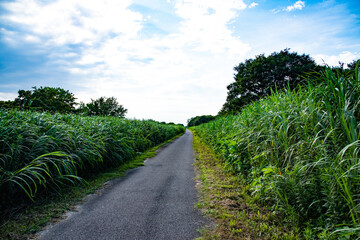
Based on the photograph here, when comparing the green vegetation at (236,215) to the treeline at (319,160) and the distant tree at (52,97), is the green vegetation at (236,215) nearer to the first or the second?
the treeline at (319,160)

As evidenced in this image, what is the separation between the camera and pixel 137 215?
94.3 inches

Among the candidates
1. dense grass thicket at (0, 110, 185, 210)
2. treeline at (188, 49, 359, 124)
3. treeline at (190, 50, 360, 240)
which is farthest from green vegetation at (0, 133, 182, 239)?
treeline at (188, 49, 359, 124)

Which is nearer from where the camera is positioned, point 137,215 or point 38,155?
point 137,215

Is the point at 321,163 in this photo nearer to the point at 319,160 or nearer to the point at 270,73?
the point at 319,160

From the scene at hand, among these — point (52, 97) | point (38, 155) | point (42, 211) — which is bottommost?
point (42, 211)

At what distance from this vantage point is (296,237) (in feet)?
5.88

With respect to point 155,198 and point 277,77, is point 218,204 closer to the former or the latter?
point 155,198

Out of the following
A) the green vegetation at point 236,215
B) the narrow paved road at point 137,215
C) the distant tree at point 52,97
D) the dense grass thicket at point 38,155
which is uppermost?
the distant tree at point 52,97

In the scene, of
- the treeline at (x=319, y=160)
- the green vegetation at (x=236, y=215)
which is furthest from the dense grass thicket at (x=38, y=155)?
the treeline at (x=319, y=160)

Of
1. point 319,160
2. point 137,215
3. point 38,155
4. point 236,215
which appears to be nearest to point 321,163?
point 319,160

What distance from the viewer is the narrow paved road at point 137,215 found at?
1.98m

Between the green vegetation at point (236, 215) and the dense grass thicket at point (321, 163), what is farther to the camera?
the green vegetation at point (236, 215)

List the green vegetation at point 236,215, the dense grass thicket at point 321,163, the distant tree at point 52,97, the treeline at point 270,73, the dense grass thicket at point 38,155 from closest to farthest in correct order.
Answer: the dense grass thicket at point 321,163 → the green vegetation at point 236,215 → the dense grass thicket at point 38,155 → the distant tree at point 52,97 → the treeline at point 270,73

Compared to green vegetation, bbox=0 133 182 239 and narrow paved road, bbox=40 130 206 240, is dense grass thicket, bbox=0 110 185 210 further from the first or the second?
narrow paved road, bbox=40 130 206 240
